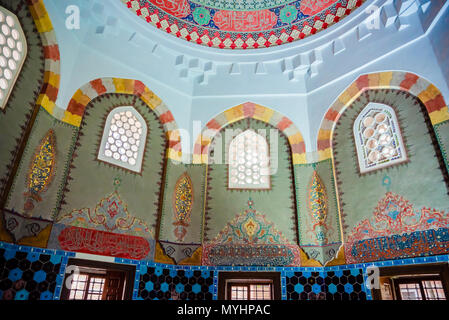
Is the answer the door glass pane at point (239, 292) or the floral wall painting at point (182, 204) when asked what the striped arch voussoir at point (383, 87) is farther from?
the door glass pane at point (239, 292)

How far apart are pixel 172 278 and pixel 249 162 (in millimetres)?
2849

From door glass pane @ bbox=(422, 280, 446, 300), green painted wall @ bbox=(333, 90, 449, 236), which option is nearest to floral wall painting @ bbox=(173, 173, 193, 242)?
green painted wall @ bbox=(333, 90, 449, 236)

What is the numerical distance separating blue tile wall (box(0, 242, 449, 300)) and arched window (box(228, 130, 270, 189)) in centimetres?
175

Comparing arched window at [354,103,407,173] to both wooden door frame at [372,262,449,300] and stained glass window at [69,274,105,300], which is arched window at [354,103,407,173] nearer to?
wooden door frame at [372,262,449,300]

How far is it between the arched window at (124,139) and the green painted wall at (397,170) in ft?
13.2

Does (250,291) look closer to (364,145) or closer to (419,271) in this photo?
(419,271)

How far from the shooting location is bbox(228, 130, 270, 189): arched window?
6.60m

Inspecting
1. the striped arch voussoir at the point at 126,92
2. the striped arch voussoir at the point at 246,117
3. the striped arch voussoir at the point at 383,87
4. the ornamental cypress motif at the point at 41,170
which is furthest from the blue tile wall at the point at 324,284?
the ornamental cypress motif at the point at 41,170

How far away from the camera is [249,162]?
6.80 metres

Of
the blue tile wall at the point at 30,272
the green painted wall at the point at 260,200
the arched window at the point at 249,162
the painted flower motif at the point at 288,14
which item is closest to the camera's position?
the blue tile wall at the point at 30,272

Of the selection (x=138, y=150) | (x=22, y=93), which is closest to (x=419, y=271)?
(x=138, y=150)

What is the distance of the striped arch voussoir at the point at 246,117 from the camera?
267 inches

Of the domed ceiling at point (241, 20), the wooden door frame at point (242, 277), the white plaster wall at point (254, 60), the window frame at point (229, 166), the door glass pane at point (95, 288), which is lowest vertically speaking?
the door glass pane at point (95, 288)

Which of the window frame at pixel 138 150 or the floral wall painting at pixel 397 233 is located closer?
the floral wall painting at pixel 397 233
